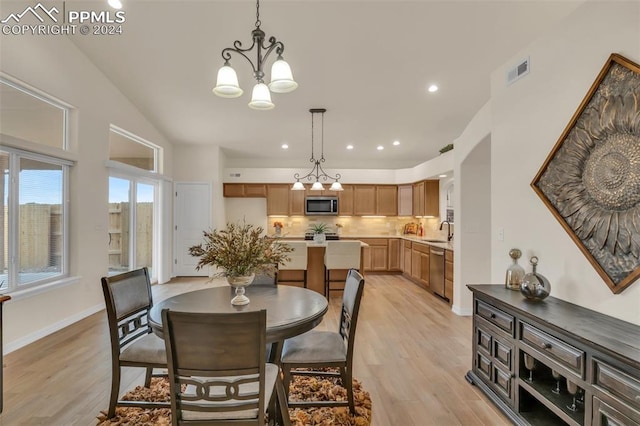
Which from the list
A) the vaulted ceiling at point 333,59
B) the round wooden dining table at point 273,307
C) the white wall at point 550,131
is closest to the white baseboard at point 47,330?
the round wooden dining table at point 273,307

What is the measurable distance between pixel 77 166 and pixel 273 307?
3544 millimetres

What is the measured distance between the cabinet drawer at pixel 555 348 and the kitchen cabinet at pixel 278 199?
590 centimetres

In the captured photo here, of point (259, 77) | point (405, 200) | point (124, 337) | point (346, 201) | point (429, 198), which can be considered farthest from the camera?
point (346, 201)

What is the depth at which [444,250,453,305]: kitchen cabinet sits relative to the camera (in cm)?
462

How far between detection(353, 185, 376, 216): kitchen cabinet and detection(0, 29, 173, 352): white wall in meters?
4.83

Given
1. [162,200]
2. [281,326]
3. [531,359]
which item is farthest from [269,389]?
[162,200]

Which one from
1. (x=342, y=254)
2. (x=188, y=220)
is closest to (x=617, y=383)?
(x=342, y=254)

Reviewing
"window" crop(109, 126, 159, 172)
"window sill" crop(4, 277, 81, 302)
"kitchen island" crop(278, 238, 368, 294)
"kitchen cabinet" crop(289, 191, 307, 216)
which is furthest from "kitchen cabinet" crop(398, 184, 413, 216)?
"window sill" crop(4, 277, 81, 302)

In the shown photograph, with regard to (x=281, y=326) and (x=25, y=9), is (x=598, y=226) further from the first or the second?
(x=25, y=9)

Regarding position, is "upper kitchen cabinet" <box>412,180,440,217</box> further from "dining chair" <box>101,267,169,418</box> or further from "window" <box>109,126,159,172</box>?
"dining chair" <box>101,267,169,418</box>

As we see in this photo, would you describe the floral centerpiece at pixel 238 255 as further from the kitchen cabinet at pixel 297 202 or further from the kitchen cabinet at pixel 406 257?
the kitchen cabinet at pixel 297 202

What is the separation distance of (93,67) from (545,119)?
5233mm

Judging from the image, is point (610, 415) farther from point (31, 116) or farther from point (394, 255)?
point (394, 255)

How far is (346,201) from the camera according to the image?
757 centimetres
